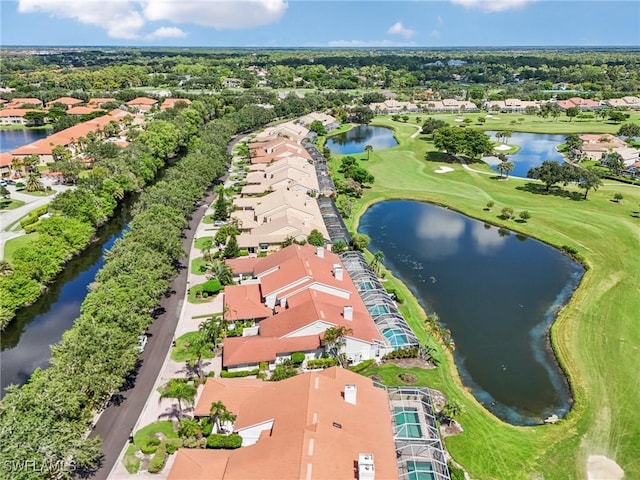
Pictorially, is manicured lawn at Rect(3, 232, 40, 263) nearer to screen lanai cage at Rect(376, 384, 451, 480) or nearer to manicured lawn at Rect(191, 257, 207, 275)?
manicured lawn at Rect(191, 257, 207, 275)

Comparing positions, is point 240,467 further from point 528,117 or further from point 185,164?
point 528,117

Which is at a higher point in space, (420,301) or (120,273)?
(120,273)

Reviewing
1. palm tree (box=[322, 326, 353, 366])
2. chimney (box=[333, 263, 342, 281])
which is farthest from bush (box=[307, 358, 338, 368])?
chimney (box=[333, 263, 342, 281])

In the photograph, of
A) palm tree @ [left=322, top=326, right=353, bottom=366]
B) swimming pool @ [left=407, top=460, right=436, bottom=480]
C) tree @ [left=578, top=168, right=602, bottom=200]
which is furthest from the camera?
tree @ [left=578, top=168, right=602, bottom=200]

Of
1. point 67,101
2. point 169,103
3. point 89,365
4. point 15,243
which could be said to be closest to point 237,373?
point 89,365

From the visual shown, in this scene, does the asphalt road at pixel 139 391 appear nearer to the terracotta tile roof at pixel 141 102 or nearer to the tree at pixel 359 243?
the tree at pixel 359 243

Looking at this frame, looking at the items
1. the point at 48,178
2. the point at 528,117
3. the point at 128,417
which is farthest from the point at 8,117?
the point at 528,117
